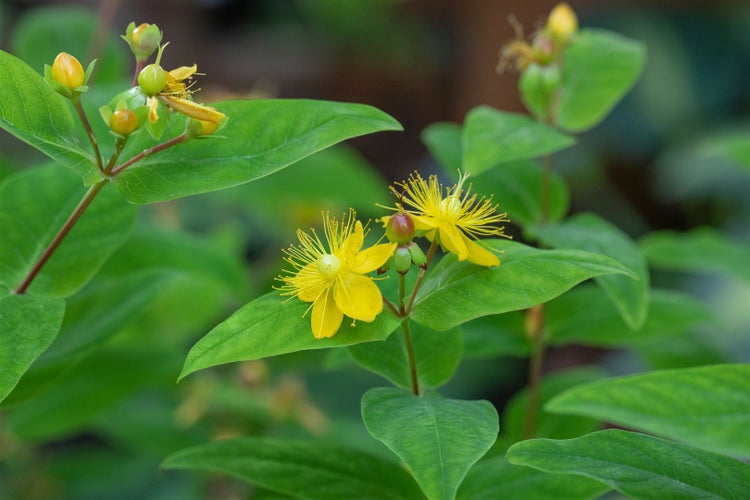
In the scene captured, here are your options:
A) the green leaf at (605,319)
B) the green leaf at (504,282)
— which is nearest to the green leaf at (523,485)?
the green leaf at (504,282)

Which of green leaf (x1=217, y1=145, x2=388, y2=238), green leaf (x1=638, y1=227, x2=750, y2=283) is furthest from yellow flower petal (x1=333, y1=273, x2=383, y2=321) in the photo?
green leaf (x1=217, y1=145, x2=388, y2=238)

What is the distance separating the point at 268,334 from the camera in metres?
0.47

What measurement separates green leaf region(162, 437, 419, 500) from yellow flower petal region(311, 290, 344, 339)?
11 cm

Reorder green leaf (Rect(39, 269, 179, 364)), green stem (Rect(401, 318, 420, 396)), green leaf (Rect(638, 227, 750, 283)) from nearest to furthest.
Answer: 1. green stem (Rect(401, 318, 420, 396))
2. green leaf (Rect(39, 269, 179, 364))
3. green leaf (Rect(638, 227, 750, 283))

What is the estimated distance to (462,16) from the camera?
3568 millimetres

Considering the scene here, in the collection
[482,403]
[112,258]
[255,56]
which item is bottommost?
[482,403]

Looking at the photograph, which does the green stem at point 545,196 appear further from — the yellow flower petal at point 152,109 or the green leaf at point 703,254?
A: the yellow flower petal at point 152,109

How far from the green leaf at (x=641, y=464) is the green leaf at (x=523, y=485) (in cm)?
6

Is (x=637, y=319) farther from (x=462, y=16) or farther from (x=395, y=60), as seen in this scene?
(x=395, y=60)

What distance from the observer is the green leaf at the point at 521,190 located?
74cm

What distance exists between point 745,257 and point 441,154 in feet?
1.10

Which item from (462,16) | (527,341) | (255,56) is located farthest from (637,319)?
(255,56)

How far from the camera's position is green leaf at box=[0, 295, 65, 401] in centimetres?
47

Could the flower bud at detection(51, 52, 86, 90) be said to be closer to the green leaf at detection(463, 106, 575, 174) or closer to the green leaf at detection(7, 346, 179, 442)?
the green leaf at detection(463, 106, 575, 174)
